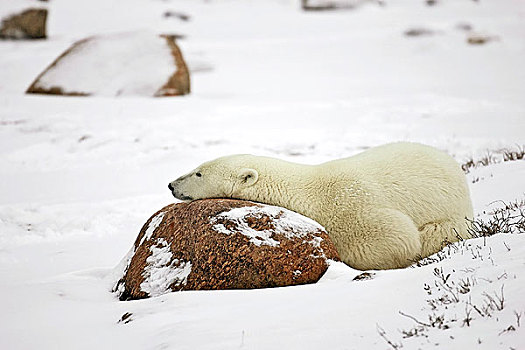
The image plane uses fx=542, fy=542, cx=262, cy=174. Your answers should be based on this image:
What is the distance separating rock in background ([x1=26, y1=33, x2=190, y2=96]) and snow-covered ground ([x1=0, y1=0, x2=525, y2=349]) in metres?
0.45

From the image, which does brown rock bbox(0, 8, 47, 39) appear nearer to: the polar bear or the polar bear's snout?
the polar bear's snout

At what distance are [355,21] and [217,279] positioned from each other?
2038 cm

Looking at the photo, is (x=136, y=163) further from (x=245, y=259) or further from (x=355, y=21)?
(x=355, y=21)

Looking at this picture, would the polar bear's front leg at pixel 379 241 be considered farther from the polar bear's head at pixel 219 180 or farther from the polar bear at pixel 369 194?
the polar bear's head at pixel 219 180

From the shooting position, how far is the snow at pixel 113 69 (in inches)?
427

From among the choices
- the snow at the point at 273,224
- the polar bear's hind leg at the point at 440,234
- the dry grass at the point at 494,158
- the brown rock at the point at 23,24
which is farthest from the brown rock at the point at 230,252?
the brown rock at the point at 23,24

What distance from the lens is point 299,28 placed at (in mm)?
21469

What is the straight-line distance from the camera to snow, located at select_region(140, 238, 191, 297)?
3.38 metres

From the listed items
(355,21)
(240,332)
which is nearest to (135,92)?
(240,332)

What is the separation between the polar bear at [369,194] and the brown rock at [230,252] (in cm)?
24

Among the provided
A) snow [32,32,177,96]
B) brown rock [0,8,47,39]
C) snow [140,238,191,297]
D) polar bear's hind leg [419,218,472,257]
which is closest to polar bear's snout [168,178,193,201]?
snow [140,238,191,297]

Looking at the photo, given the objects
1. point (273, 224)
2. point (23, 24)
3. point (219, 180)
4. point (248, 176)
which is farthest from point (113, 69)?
point (273, 224)

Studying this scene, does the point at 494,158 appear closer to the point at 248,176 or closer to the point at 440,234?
the point at 440,234

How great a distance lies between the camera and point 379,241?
11.7 ft
